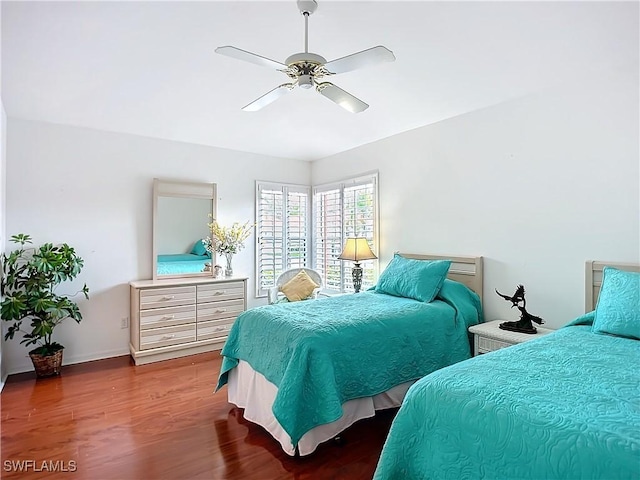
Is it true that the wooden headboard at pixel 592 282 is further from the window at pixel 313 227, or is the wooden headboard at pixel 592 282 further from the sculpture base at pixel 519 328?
the window at pixel 313 227

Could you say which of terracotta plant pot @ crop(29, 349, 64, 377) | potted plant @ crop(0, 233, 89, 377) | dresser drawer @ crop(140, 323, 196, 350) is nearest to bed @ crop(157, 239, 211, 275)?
dresser drawer @ crop(140, 323, 196, 350)

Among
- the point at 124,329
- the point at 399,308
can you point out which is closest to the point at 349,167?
the point at 399,308

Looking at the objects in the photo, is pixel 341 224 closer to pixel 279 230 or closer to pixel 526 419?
pixel 279 230

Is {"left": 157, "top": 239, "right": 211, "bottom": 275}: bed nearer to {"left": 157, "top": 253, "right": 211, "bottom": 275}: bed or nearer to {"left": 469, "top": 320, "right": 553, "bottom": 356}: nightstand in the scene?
{"left": 157, "top": 253, "right": 211, "bottom": 275}: bed

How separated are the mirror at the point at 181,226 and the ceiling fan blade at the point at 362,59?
299cm

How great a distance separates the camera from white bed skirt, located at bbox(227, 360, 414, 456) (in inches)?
90.2

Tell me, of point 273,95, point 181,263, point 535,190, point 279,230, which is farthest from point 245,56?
point 279,230

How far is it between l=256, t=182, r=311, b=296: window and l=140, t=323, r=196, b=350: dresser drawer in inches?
47.5

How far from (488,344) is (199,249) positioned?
3494 millimetres

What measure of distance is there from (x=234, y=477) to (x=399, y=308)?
1.61 m

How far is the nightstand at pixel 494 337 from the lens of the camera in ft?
8.91

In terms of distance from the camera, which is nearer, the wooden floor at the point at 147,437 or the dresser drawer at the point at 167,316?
the wooden floor at the point at 147,437

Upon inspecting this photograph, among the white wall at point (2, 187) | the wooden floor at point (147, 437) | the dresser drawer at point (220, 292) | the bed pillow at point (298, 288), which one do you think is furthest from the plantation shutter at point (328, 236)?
the white wall at point (2, 187)

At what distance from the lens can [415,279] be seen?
3322 mm
